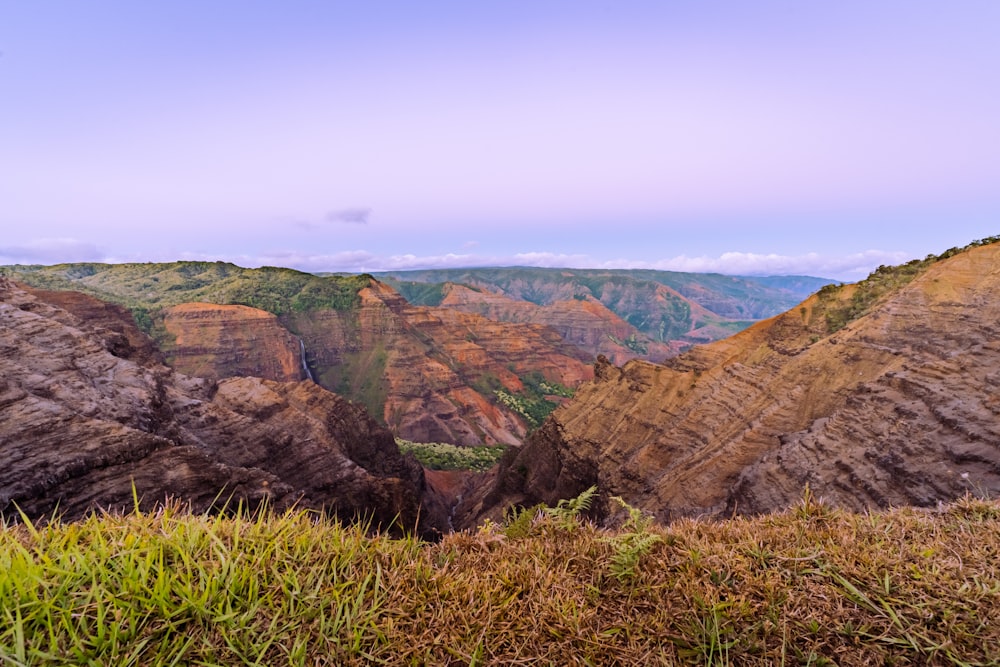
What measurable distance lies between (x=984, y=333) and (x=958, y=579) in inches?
796

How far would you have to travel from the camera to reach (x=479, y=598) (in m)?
2.28

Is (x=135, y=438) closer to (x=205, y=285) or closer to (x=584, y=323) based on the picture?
(x=205, y=285)

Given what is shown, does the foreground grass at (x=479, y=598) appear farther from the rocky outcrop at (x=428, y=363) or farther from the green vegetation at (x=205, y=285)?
the green vegetation at (x=205, y=285)

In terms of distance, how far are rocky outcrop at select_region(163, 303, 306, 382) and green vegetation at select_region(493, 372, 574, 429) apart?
127 feet

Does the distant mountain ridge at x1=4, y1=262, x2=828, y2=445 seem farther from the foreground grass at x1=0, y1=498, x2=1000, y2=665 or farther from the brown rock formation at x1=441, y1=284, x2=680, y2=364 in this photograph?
the foreground grass at x1=0, y1=498, x2=1000, y2=665

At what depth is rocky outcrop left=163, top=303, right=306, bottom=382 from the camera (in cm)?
7219

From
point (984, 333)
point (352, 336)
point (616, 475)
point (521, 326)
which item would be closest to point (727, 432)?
point (616, 475)

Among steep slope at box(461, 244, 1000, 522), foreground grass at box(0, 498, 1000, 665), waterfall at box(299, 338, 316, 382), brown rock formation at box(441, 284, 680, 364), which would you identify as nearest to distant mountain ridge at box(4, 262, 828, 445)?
waterfall at box(299, 338, 316, 382)

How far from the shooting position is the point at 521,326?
110500 mm

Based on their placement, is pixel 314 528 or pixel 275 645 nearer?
pixel 275 645

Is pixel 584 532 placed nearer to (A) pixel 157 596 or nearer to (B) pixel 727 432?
(A) pixel 157 596

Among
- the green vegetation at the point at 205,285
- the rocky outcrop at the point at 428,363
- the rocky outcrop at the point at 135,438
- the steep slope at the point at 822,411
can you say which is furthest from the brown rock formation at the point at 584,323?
the rocky outcrop at the point at 135,438

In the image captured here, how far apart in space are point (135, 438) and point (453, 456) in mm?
45627

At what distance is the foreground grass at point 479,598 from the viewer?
71.2 inches
